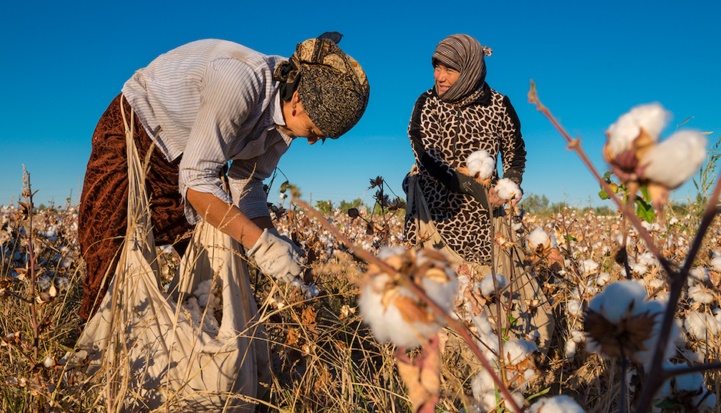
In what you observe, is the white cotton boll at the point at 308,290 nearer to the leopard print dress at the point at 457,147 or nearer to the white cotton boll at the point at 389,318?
the leopard print dress at the point at 457,147

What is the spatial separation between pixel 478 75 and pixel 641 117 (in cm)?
277

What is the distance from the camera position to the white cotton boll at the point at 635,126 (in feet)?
1.61

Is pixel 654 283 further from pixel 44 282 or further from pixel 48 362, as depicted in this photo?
pixel 44 282

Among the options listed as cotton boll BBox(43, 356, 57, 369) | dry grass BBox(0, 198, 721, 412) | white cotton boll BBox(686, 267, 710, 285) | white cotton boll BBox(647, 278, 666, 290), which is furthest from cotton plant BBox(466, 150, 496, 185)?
cotton boll BBox(43, 356, 57, 369)

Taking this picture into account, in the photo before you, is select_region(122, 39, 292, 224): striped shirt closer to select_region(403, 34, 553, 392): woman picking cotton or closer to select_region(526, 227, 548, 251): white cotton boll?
select_region(526, 227, 548, 251): white cotton boll

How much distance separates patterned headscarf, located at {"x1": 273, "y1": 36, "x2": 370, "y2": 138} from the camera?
6.70 feet

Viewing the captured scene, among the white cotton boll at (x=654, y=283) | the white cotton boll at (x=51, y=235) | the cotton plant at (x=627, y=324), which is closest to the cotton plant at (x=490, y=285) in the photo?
the white cotton boll at (x=654, y=283)

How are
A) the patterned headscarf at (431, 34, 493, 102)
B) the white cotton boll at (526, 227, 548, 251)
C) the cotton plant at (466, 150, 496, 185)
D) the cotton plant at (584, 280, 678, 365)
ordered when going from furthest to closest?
the patterned headscarf at (431, 34, 493, 102)
the cotton plant at (466, 150, 496, 185)
the white cotton boll at (526, 227, 548, 251)
the cotton plant at (584, 280, 678, 365)

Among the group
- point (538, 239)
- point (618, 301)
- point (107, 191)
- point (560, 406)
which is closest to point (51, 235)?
point (107, 191)

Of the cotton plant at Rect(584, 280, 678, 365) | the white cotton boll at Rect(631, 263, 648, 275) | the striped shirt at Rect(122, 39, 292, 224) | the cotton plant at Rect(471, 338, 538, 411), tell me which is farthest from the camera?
the white cotton boll at Rect(631, 263, 648, 275)

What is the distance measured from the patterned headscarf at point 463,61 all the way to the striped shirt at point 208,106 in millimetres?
1164

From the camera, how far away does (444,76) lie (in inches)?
126

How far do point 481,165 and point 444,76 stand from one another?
1634mm

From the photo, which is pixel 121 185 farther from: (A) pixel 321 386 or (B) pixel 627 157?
(B) pixel 627 157
